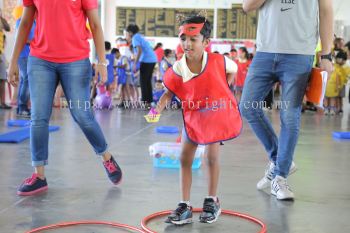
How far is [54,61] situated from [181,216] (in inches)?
53.8

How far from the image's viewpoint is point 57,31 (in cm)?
357

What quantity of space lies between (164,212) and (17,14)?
5.64 metres

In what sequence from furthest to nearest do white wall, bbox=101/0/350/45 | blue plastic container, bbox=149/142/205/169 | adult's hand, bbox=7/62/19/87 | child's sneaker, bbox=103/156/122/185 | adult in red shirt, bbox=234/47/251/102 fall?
white wall, bbox=101/0/350/45, adult in red shirt, bbox=234/47/251/102, blue plastic container, bbox=149/142/205/169, child's sneaker, bbox=103/156/122/185, adult's hand, bbox=7/62/19/87

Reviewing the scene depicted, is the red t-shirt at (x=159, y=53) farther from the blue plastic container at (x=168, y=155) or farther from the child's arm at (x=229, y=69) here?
the child's arm at (x=229, y=69)

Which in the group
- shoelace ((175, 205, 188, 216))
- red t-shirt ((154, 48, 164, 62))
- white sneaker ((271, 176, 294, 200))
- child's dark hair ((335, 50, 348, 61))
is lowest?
white sneaker ((271, 176, 294, 200))

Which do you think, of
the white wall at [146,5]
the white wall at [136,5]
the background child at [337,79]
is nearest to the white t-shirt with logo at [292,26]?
the background child at [337,79]

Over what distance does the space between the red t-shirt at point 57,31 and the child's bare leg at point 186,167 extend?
1.04 metres

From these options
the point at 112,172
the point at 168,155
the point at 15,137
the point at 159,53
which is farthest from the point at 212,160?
the point at 159,53

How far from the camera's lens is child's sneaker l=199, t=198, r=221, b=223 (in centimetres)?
305

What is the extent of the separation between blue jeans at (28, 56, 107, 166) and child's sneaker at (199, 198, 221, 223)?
1069mm

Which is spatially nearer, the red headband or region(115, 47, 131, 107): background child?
the red headband

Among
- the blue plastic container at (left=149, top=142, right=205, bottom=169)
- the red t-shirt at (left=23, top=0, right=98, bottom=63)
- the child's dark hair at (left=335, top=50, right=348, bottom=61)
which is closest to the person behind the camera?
the red t-shirt at (left=23, top=0, right=98, bottom=63)

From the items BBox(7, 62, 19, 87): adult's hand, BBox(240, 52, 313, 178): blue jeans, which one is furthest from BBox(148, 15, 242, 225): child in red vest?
BBox(7, 62, 19, 87): adult's hand

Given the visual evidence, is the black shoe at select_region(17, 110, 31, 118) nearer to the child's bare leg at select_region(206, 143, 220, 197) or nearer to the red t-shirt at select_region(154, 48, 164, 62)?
the red t-shirt at select_region(154, 48, 164, 62)
